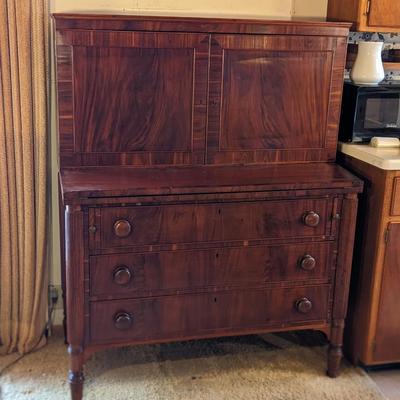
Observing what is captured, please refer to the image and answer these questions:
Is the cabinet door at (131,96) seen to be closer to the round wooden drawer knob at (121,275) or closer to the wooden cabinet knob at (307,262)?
the round wooden drawer knob at (121,275)

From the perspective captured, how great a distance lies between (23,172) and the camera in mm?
2256

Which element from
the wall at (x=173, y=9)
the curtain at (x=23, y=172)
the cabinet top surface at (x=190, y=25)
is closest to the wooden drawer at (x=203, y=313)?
the curtain at (x=23, y=172)

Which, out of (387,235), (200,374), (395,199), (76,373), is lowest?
(200,374)

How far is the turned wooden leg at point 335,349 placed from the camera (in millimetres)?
2244

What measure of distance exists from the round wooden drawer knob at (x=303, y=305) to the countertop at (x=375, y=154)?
560mm

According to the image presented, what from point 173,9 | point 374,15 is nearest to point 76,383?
point 173,9

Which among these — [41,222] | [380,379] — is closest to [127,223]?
[41,222]

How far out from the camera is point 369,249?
222 cm

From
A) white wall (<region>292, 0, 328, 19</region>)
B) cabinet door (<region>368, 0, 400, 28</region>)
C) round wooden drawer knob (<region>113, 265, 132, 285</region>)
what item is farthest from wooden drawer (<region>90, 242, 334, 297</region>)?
white wall (<region>292, 0, 328, 19</region>)

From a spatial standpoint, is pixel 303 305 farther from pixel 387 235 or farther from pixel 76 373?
pixel 76 373

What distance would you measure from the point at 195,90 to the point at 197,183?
38 centimetres

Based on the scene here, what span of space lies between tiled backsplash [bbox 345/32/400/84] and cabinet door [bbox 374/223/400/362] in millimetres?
799

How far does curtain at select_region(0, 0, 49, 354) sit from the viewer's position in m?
2.14

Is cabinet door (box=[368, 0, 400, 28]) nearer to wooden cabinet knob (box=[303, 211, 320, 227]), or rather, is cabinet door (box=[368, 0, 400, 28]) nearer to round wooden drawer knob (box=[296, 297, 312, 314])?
wooden cabinet knob (box=[303, 211, 320, 227])
